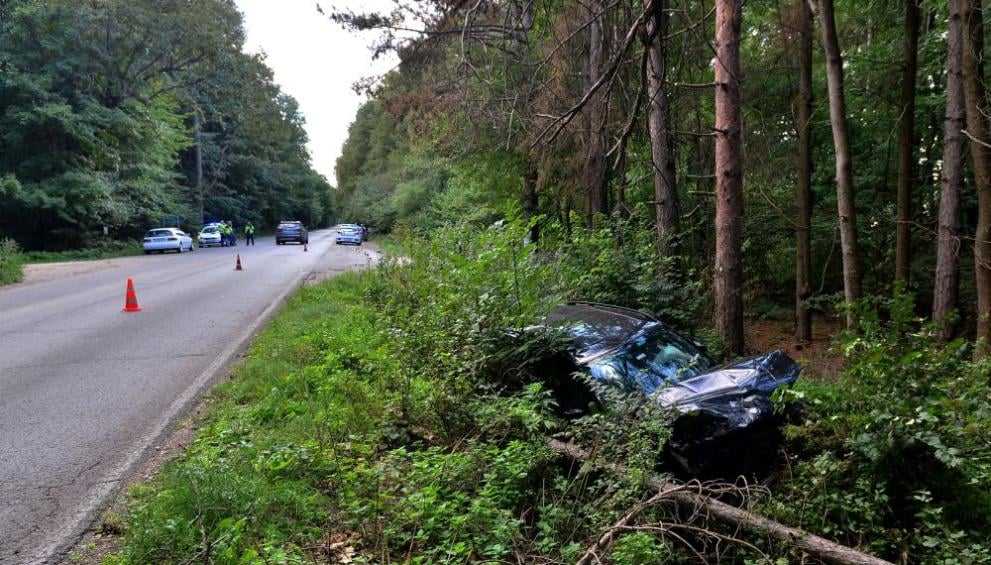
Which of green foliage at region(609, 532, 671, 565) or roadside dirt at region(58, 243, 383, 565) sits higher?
roadside dirt at region(58, 243, 383, 565)

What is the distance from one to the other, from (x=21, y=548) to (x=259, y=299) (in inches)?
390

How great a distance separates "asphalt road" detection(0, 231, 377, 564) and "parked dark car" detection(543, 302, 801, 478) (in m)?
3.47

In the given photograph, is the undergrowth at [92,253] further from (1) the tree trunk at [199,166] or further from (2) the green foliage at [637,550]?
(2) the green foliage at [637,550]

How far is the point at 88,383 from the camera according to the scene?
650 centimetres

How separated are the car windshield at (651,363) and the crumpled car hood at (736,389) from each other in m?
0.20

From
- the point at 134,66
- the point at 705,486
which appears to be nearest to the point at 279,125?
the point at 134,66

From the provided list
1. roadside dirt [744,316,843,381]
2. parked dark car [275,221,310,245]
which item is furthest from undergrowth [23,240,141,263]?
roadside dirt [744,316,843,381]

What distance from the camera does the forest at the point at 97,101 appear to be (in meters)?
25.3

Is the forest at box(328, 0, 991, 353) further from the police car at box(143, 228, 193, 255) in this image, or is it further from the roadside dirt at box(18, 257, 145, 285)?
the police car at box(143, 228, 193, 255)

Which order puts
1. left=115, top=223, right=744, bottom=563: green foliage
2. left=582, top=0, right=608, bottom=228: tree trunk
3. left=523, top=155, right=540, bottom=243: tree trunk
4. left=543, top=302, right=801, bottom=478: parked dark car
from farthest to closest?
left=523, top=155, right=540, bottom=243: tree trunk
left=582, top=0, right=608, bottom=228: tree trunk
left=543, top=302, right=801, bottom=478: parked dark car
left=115, top=223, right=744, bottom=563: green foliage

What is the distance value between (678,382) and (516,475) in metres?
1.65

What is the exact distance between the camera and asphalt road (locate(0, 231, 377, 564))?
13.0ft

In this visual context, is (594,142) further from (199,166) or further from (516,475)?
(199,166)

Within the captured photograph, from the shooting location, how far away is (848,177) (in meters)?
9.06
